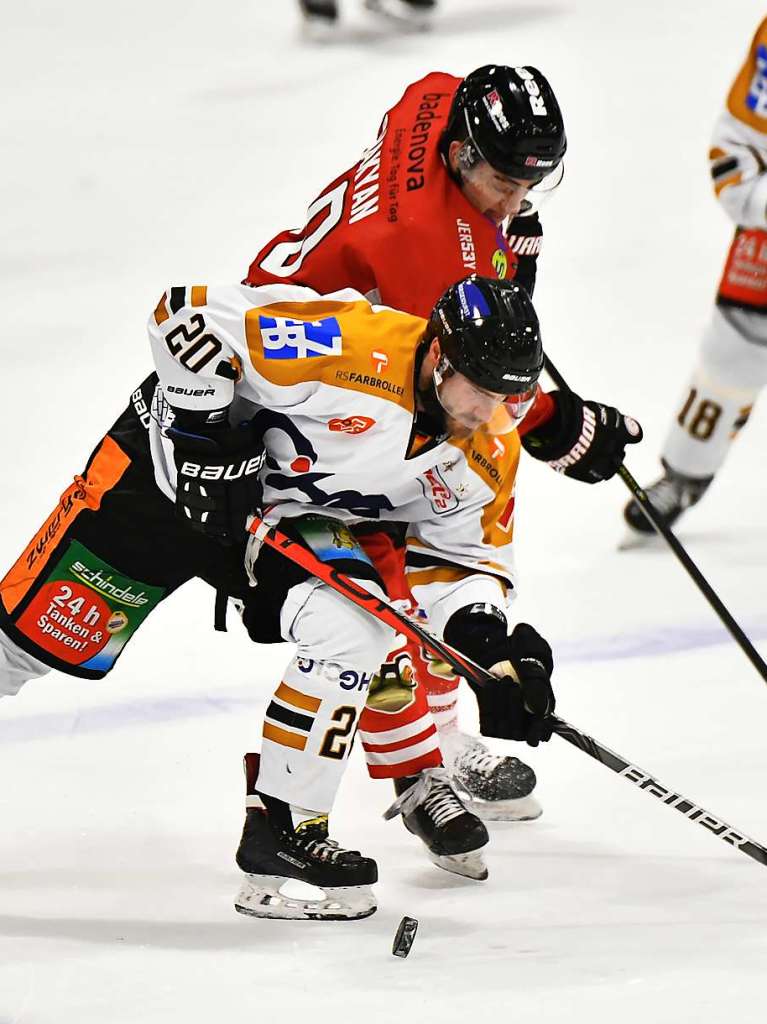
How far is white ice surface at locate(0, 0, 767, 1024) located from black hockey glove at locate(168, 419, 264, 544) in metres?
0.67

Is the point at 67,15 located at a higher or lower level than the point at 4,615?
lower

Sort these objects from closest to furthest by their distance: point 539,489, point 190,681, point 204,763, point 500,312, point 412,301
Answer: point 500,312 < point 412,301 < point 204,763 < point 190,681 < point 539,489

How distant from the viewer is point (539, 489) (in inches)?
208

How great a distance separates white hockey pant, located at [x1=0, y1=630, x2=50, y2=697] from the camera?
10.3 feet

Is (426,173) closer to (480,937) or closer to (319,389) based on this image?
(319,389)

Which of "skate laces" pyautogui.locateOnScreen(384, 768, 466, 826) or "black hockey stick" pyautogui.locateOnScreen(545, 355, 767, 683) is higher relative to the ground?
"black hockey stick" pyautogui.locateOnScreen(545, 355, 767, 683)

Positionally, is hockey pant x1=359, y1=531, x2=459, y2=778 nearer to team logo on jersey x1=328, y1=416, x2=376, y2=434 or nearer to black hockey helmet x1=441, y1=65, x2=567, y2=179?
team logo on jersey x1=328, y1=416, x2=376, y2=434

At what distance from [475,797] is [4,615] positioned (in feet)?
3.38

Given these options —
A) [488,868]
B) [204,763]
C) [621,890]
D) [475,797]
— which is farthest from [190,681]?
[621,890]

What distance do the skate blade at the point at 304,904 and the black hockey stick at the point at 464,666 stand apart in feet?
1.36

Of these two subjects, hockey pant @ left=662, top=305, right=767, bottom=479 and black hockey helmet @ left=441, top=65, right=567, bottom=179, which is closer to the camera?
black hockey helmet @ left=441, top=65, right=567, bottom=179

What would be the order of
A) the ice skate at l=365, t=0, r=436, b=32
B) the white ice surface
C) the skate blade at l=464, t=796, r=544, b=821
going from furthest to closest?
the ice skate at l=365, t=0, r=436, b=32, the skate blade at l=464, t=796, r=544, b=821, the white ice surface

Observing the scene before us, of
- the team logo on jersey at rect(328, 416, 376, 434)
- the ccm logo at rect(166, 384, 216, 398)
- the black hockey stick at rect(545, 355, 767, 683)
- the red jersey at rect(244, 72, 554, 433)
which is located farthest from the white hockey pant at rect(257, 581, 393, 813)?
the black hockey stick at rect(545, 355, 767, 683)

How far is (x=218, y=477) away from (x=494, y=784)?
1015 millimetres
